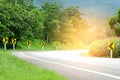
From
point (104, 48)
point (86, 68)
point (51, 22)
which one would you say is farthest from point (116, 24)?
point (86, 68)

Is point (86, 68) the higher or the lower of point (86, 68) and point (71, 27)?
the lower

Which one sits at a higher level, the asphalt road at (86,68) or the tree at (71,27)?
the tree at (71,27)

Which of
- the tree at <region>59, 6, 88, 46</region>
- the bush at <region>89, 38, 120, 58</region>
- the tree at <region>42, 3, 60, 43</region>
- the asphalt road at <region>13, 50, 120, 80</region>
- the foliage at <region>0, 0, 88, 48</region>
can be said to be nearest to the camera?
the asphalt road at <region>13, 50, 120, 80</region>

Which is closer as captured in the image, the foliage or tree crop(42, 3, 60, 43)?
the foliage

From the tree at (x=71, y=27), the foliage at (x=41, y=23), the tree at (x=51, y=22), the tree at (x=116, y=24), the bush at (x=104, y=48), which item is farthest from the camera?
the tree at (x=71, y=27)

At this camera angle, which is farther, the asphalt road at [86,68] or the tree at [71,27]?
the tree at [71,27]

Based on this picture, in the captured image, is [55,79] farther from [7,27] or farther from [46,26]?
Result: [46,26]

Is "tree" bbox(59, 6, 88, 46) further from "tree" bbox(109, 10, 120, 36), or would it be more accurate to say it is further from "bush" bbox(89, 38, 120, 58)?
"bush" bbox(89, 38, 120, 58)

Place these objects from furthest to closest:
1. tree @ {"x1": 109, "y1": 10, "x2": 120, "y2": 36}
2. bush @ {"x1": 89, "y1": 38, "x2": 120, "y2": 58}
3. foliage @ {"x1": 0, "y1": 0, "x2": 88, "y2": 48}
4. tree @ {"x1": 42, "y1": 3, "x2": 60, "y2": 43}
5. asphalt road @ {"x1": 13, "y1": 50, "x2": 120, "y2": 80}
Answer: tree @ {"x1": 42, "y1": 3, "x2": 60, "y2": 43} < foliage @ {"x1": 0, "y1": 0, "x2": 88, "y2": 48} < tree @ {"x1": 109, "y1": 10, "x2": 120, "y2": 36} < bush @ {"x1": 89, "y1": 38, "x2": 120, "y2": 58} < asphalt road @ {"x1": 13, "y1": 50, "x2": 120, "y2": 80}

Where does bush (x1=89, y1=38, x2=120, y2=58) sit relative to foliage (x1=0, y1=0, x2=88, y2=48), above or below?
below

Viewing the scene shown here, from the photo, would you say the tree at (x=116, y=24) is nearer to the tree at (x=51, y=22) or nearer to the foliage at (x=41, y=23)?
the foliage at (x=41, y=23)

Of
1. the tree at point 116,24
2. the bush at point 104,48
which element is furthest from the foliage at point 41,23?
the bush at point 104,48

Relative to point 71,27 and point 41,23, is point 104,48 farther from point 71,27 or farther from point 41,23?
point 71,27

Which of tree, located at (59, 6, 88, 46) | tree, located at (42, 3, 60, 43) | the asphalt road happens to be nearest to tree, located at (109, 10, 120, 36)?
the asphalt road
